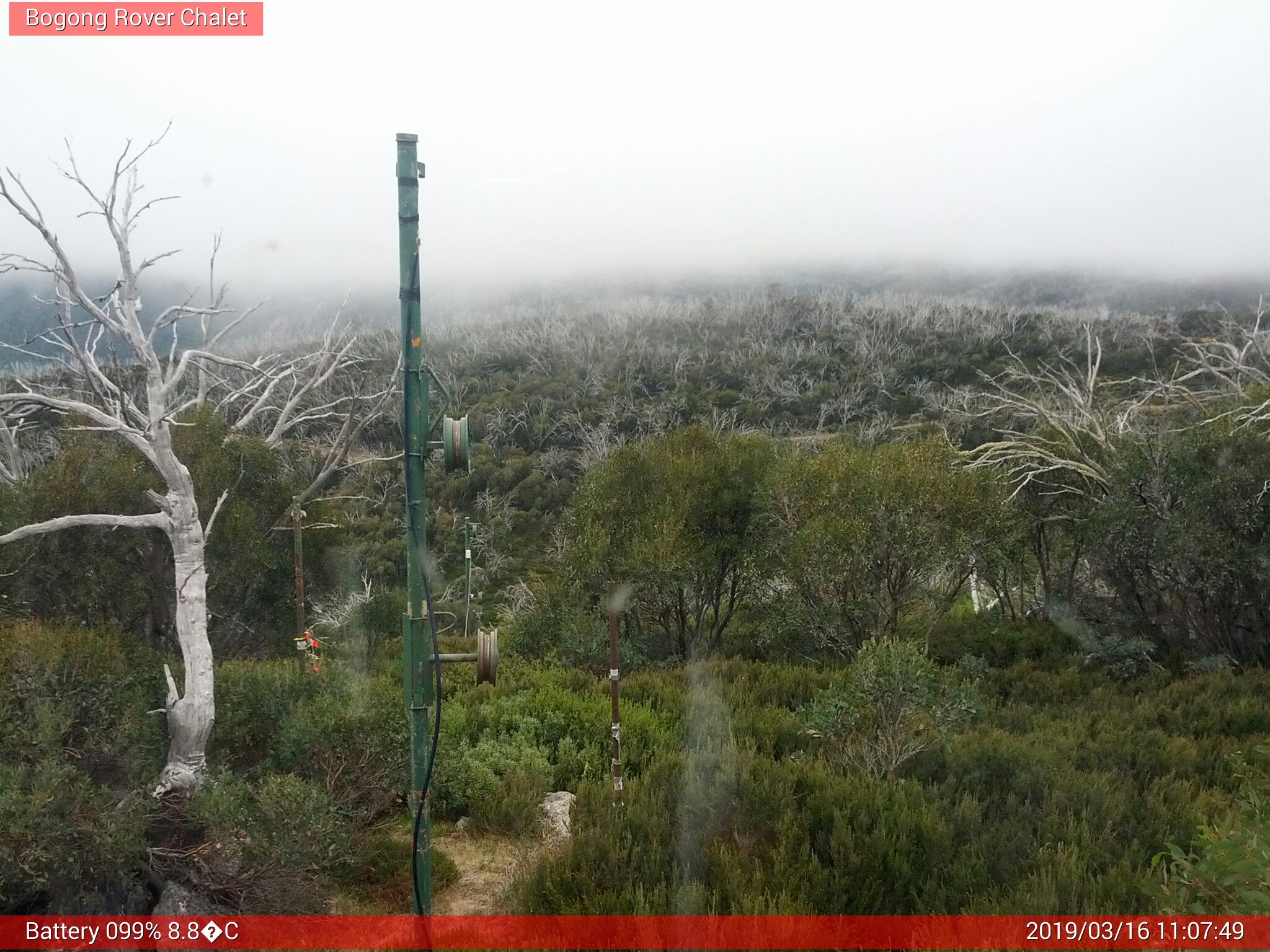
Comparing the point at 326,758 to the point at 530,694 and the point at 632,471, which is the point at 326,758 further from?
the point at 632,471

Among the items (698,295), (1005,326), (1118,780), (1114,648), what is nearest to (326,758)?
(1118,780)

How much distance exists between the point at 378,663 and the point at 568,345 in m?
18.4

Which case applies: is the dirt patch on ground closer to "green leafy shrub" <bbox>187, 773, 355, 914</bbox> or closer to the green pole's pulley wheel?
"green leafy shrub" <bbox>187, 773, 355, 914</bbox>

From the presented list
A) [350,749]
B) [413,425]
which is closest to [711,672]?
[350,749]

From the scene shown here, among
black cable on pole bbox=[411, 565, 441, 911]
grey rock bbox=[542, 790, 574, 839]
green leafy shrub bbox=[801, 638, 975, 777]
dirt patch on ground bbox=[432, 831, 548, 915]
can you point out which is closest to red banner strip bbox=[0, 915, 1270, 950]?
black cable on pole bbox=[411, 565, 441, 911]

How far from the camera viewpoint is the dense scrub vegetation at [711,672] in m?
4.96

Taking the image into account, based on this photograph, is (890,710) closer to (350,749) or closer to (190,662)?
(350,749)

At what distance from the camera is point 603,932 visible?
439cm

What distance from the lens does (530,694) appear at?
31.3ft

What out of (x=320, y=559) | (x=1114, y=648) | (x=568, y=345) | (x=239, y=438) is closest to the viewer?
(x=239, y=438)

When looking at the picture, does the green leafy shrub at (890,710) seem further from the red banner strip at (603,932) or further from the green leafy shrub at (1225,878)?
the green leafy shrub at (1225,878)

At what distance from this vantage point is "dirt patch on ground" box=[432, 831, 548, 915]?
17.9ft

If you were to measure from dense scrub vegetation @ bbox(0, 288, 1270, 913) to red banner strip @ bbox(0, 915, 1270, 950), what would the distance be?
157mm

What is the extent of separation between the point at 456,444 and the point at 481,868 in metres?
A: 3.99
